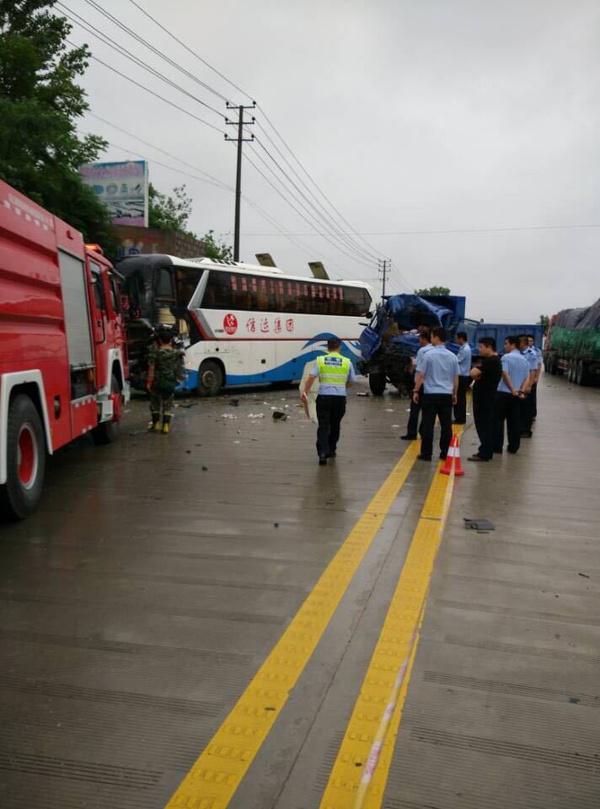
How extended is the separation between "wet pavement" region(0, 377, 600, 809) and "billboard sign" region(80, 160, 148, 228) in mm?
26666

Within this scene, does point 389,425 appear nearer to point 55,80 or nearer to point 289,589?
point 289,589

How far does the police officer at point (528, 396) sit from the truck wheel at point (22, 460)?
7585mm

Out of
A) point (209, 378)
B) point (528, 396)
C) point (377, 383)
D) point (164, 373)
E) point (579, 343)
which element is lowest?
point (377, 383)

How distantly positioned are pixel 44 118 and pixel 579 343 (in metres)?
19.5

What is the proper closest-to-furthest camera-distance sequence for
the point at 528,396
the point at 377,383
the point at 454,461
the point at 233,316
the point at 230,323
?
the point at 454,461
the point at 528,396
the point at 230,323
the point at 233,316
the point at 377,383

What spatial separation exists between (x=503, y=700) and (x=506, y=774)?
567mm

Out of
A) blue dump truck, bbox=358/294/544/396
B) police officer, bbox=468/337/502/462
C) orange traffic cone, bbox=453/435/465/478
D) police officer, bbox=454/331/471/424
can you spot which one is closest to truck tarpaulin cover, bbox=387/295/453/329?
blue dump truck, bbox=358/294/544/396

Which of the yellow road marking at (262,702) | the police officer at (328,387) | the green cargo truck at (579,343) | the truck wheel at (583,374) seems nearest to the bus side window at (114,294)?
the police officer at (328,387)

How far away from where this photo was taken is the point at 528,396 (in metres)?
12.3

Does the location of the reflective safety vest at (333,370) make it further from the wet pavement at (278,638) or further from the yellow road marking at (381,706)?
the yellow road marking at (381,706)

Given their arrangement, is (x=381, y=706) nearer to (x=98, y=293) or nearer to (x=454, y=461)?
(x=454, y=461)

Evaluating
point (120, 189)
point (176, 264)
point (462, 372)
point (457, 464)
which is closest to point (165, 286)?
point (176, 264)

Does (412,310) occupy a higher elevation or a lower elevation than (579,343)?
higher

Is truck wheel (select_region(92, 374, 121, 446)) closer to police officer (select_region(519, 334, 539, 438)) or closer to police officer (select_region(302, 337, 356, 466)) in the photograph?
police officer (select_region(302, 337, 356, 466))
